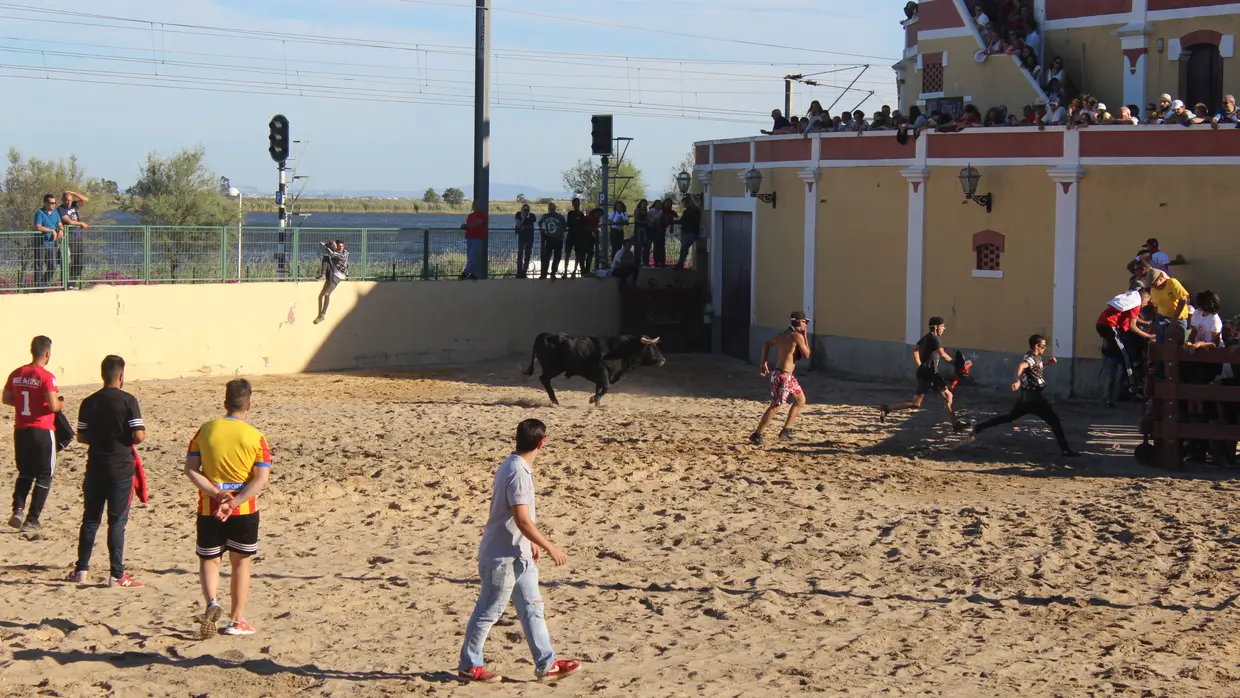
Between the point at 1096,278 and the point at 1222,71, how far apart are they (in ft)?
17.7

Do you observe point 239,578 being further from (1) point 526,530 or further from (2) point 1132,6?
(2) point 1132,6

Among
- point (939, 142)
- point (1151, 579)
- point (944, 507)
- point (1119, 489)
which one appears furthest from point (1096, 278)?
point (1151, 579)

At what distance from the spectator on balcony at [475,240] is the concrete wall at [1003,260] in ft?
28.5

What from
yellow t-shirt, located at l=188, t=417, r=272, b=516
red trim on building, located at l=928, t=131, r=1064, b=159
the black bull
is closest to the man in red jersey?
yellow t-shirt, located at l=188, t=417, r=272, b=516

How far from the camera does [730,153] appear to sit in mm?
27812

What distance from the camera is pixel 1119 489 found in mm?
14242

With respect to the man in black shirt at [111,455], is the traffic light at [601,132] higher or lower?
higher

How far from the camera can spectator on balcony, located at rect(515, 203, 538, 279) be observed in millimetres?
27562

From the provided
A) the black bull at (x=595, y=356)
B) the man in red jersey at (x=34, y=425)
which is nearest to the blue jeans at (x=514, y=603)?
the man in red jersey at (x=34, y=425)

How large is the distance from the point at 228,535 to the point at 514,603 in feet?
6.68

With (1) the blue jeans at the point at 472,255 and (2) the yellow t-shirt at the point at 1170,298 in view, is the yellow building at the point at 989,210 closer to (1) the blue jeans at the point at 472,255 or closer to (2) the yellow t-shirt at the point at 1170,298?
(2) the yellow t-shirt at the point at 1170,298

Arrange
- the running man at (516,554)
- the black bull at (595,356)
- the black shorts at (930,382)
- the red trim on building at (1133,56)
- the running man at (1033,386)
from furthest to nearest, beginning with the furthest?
the red trim on building at (1133,56)
the black bull at (595,356)
the black shorts at (930,382)
the running man at (1033,386)
the running man at (516,554)

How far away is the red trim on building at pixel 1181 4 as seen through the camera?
23.3m

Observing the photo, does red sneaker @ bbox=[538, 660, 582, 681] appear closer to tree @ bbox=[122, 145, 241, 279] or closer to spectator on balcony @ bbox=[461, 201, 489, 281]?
spectator on balcony @ bbox=[461, 201, 489, 281]
